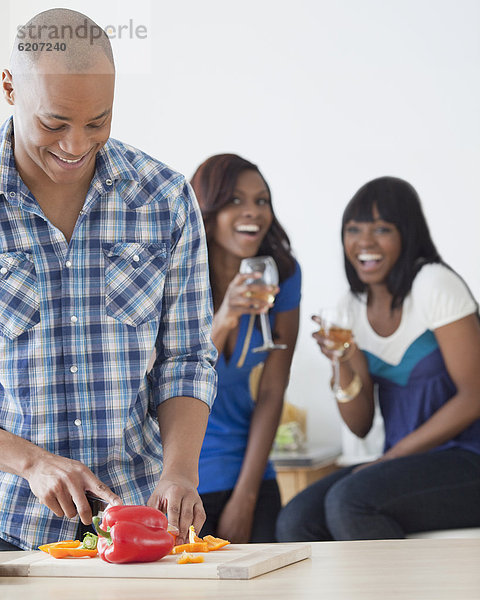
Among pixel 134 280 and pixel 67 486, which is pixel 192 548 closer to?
pixel 67 486

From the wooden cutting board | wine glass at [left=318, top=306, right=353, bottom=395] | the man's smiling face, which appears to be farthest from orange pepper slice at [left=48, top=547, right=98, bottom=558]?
wine glass at [left=318, top=306, right=353, bottom=395]

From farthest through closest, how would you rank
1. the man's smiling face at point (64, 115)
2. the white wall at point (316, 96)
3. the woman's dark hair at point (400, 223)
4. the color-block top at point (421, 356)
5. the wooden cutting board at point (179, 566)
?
the white wall at point (316, 96) < the woman's dark hair at point (400, 223) < the color-block top at point (421, 356) < the man's smiling face at point (64, 115) < the wooden cutting board at point (179, 566)

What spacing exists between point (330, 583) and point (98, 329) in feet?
1.98

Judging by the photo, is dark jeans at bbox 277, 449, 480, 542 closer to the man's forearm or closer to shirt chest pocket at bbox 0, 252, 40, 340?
the man's forearm

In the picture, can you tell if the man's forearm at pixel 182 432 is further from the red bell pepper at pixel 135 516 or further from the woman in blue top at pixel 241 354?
the woman in blue top at pixel 241 354

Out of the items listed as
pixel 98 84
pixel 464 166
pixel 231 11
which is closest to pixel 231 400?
pixel 98 84

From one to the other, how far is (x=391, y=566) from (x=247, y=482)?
55.3 inches

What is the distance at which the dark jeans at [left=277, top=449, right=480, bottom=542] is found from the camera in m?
2.57

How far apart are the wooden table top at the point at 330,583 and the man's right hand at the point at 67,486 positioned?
4.6 inches

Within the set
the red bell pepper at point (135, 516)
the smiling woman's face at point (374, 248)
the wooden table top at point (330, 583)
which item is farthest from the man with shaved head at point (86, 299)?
the smiling woman's face at point (374, 248)

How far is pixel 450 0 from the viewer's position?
364 centimetres

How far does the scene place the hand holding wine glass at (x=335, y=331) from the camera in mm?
2846

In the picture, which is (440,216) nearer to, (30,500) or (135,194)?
(135,194)

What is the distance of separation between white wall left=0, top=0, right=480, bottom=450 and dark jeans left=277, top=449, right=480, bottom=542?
113 cm
